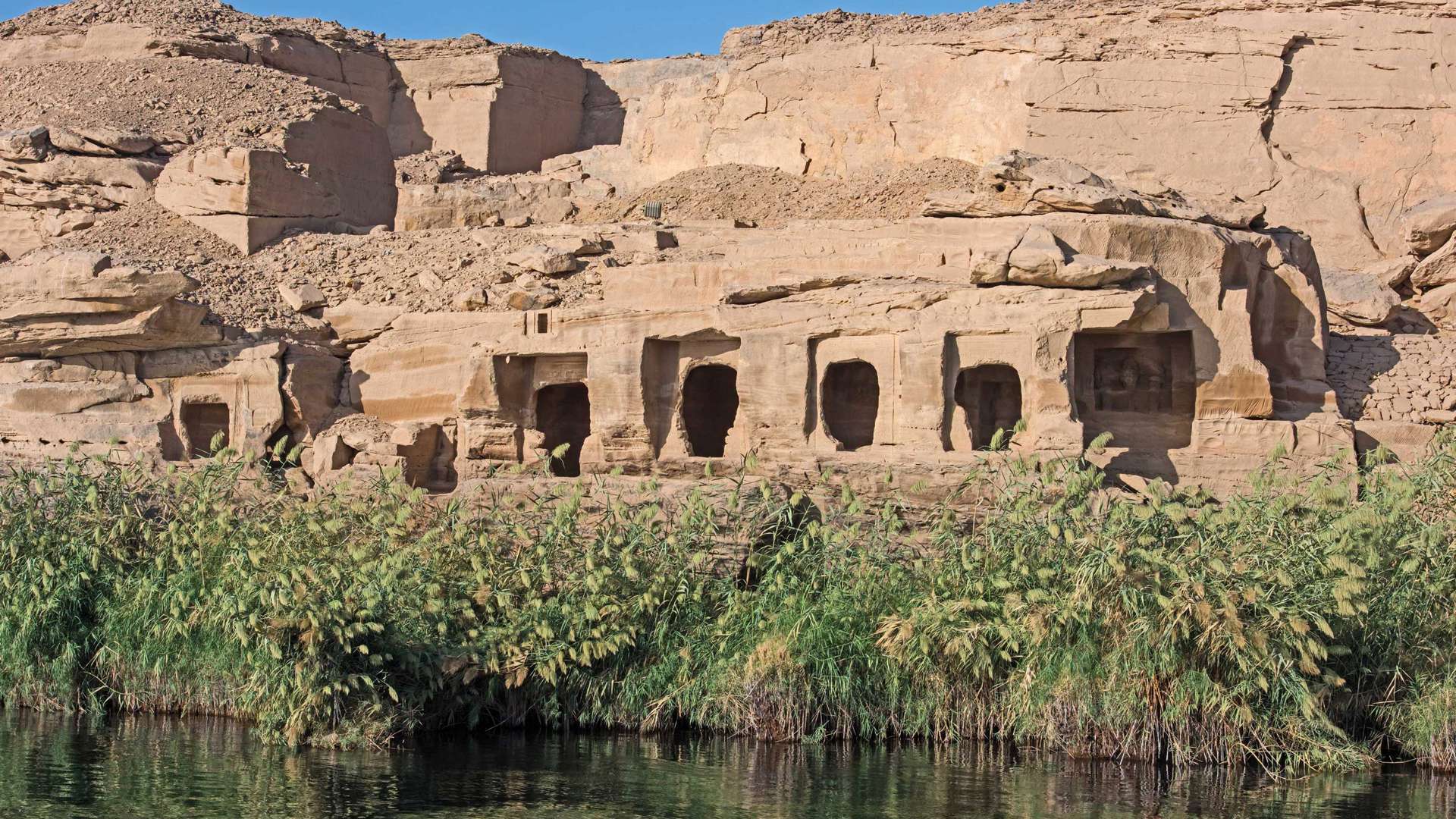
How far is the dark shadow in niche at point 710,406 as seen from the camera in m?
23.2

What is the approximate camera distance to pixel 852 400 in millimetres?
22453

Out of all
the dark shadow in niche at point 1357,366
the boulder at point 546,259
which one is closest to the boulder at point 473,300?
the boulder at point 546,259

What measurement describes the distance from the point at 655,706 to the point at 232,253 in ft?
49.2

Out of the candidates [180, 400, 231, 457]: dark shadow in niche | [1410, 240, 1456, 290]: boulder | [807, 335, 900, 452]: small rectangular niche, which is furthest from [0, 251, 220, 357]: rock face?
[1410, 240, 1456, 290]: boulder

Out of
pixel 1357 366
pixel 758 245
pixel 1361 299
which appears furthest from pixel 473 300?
pixel 1361 299

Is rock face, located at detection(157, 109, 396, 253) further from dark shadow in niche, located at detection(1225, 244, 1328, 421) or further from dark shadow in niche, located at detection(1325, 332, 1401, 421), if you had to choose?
dark shadow in niche, located at detection(1325, 332, 1401, 421)

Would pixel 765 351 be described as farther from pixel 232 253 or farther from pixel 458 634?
pixel 232 253

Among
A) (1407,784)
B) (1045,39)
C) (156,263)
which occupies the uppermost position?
(1045,39)

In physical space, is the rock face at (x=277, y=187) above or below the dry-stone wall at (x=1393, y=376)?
above

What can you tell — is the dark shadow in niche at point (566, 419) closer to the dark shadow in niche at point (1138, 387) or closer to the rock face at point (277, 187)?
the dark shadow in niche at point (1138, 387)

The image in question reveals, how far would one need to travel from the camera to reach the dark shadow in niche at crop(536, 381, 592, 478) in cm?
2356

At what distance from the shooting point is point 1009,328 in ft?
67.1

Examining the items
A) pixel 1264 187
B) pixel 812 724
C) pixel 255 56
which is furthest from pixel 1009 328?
pixel 255 56

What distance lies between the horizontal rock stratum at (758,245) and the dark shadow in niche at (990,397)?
0.05m
